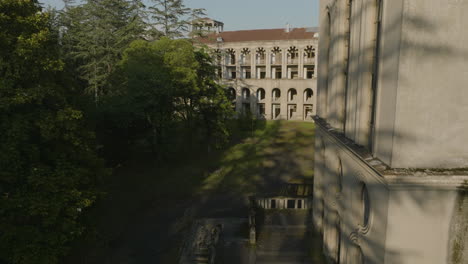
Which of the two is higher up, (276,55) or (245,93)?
(276,55)

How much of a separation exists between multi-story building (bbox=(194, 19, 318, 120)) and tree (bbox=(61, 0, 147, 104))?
2250cm

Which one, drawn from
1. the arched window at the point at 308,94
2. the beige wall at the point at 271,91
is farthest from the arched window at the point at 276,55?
the arched window at the point at 308,94

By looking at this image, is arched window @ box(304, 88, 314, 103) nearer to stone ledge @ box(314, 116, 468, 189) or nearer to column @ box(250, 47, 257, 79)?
column @ box(250, 47, 257, 79)

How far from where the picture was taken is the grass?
17656 mm

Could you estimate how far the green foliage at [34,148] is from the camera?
1170 cm

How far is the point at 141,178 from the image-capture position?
29375 millimetres

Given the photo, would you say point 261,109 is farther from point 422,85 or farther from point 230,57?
point 422,85

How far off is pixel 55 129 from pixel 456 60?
13507 mm

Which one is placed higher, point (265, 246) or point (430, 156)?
point (430, 156)

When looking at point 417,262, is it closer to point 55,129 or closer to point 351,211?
point 351,211

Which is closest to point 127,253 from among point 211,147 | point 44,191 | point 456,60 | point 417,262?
point 44,191

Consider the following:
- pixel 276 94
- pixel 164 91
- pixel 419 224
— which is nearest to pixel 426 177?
pixel 419 224

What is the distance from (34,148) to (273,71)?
5402 cm

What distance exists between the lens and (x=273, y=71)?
62844mm
